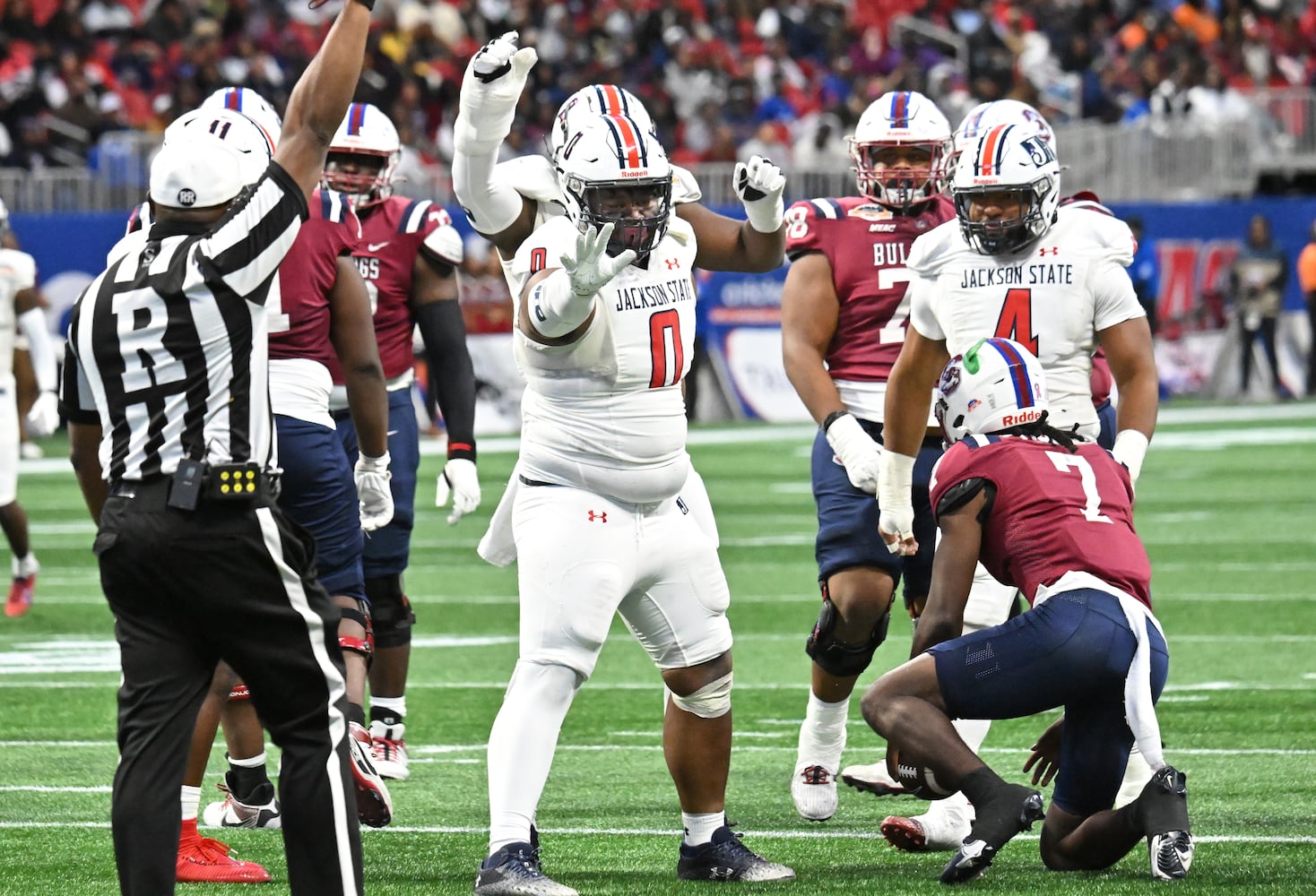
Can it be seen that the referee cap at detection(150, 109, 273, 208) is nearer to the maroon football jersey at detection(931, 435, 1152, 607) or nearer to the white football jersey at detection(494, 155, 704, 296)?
the white football jersey at detection(494, 155, 704, 296)

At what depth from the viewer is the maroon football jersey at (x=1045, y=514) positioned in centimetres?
478

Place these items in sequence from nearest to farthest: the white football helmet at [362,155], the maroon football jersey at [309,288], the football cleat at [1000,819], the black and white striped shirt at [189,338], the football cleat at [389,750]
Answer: the black and white striped shirt at [189,338] < the football cleat at [1000,819] < the maroon football jersey at [309,288] < the football cleat at [389,750] < the white football helmet at [362,155]

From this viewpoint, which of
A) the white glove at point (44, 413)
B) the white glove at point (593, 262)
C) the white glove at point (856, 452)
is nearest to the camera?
the white glove at point (593, 262)

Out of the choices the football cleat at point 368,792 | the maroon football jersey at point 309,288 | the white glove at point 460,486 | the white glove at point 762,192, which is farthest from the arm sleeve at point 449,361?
the white glove at point 762,192

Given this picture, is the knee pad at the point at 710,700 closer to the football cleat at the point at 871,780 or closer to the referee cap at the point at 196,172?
the football cleat at the point at 871,780

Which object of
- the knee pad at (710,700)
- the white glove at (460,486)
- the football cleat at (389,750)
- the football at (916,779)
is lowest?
the football cleat at (389,750)

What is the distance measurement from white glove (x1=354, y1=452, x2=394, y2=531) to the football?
1877mm

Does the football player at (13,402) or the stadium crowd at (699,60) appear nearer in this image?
the football player at (13,402)

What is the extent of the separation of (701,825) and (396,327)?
2.46 metres

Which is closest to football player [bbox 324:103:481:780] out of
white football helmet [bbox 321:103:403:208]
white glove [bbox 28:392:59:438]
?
white football helmet [bbox 321:103:403:208]

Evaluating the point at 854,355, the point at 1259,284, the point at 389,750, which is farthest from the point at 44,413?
the point at 1259,284

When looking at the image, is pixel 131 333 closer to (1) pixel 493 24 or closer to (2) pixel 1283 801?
(2) pixel 1283 801

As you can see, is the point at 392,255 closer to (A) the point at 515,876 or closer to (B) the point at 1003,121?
(B) the point at 1003,121

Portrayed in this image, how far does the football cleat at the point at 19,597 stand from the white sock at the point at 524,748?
596cm
